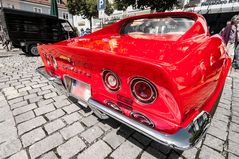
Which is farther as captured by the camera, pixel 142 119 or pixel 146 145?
pixel 146 145

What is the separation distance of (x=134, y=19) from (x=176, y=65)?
177 centimetres

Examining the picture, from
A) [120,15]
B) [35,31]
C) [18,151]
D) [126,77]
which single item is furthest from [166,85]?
A: [120,15]

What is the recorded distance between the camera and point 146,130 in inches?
43.4

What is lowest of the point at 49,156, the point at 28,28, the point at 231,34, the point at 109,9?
the point at 49,156

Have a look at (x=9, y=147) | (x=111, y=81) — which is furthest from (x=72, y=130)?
(x=111, y=81)

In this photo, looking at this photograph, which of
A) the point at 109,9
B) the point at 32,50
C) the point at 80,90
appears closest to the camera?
the point at 80,90

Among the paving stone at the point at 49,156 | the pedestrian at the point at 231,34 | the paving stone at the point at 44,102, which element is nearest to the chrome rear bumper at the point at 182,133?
the paving stone at the point at 49,156

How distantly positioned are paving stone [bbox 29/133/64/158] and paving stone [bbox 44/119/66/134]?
0.12 metres

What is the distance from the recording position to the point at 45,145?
161cm

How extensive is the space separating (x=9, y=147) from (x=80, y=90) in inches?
38.4

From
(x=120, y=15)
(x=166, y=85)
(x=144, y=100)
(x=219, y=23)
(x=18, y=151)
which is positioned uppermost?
(x=120, y=15)

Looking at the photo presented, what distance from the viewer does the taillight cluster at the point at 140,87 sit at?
1052 millimetres

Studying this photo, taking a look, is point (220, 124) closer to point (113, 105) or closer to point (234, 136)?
point (234, 136)

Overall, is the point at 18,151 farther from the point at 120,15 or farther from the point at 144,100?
the point at 120,15
